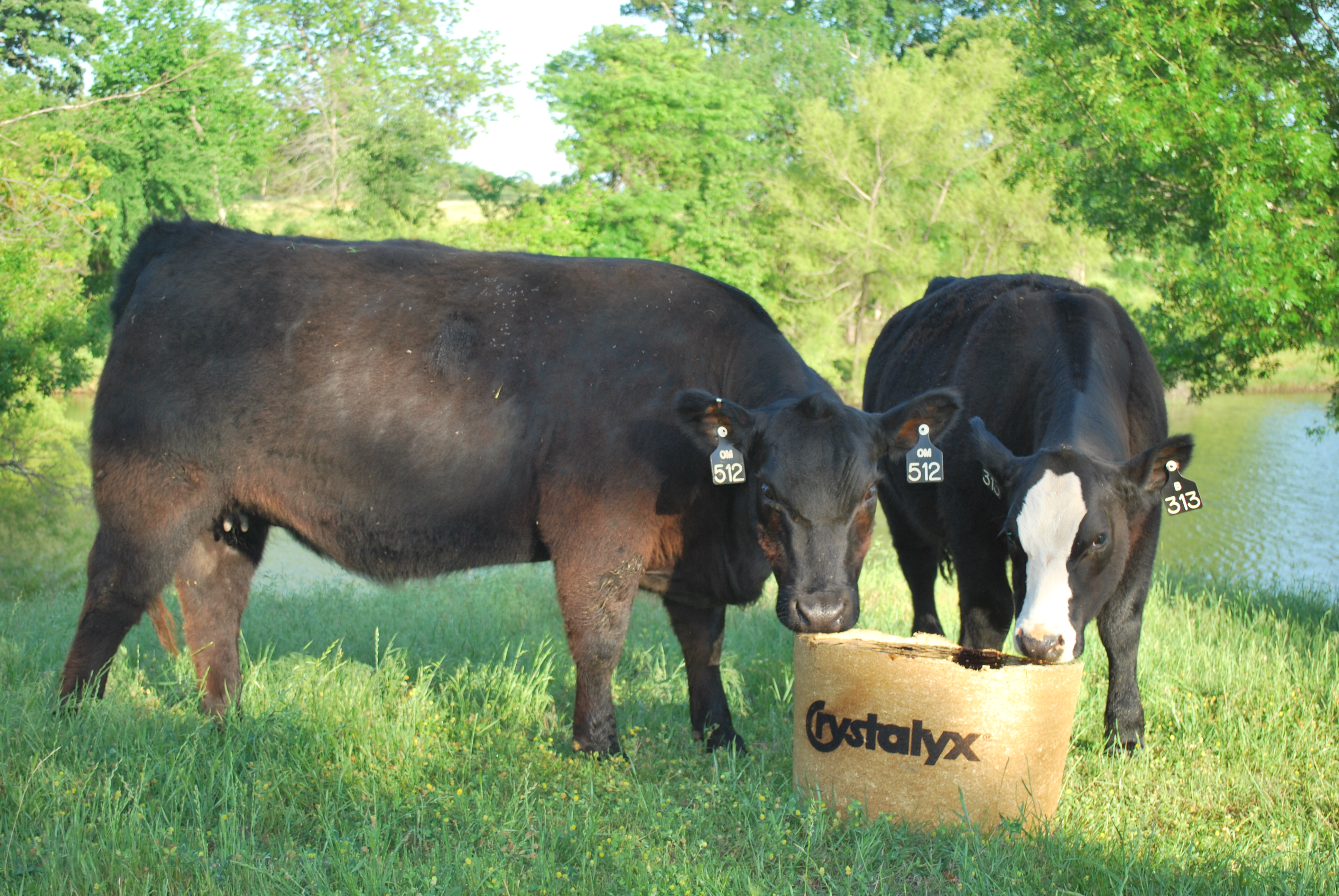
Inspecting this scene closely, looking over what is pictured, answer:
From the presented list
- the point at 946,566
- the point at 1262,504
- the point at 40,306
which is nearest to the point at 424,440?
the point at 946,566

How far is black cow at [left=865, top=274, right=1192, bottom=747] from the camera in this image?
4.26m

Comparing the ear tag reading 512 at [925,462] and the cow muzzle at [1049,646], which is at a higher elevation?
the ear tag reading 512 at [925,462]

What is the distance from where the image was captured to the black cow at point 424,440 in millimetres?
4727

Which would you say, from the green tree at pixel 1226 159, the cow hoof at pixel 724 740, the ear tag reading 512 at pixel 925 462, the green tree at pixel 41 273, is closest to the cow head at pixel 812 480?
the ear tag reading 512 at pixel 925 462

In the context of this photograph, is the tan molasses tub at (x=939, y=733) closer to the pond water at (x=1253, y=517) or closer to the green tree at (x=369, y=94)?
the pond water at (x=1253, y=517)

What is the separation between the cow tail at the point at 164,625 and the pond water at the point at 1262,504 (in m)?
8.76

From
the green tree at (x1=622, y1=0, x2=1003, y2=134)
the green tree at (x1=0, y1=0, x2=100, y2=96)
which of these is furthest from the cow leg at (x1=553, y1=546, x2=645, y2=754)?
the green tree at (x1=622, y1=0, x2=1003, y2=134)

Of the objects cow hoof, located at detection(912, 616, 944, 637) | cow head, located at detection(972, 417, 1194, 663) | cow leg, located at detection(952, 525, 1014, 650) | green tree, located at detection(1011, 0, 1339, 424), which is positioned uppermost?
green tree, located at detection(1011, 0, 1339, 424)

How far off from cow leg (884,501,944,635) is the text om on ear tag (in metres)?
2.72

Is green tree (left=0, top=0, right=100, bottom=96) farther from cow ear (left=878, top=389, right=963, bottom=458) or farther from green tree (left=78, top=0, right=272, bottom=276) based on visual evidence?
cow ear (left=878, top=389, right=963, bottom=458)

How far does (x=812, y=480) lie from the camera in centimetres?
416

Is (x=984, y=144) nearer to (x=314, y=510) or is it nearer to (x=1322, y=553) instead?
(x=1322, y=553)

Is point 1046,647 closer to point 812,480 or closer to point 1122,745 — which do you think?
point 812,480

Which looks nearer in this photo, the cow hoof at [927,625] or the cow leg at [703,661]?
the cow leg at [703,661]
